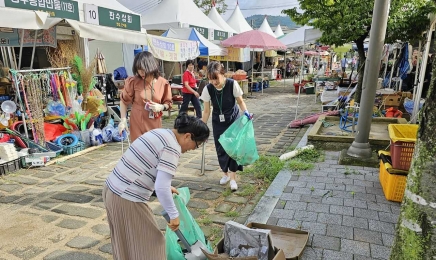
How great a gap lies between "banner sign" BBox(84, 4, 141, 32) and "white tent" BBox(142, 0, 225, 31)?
135 inches

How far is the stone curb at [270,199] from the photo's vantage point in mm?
3229

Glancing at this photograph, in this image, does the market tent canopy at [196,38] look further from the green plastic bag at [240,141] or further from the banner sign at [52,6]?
the green plastic bag at [240,141]

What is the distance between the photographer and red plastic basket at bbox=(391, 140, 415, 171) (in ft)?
10.9

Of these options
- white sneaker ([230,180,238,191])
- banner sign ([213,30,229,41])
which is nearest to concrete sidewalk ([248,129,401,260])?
white sneaker ([230,180,238,191])

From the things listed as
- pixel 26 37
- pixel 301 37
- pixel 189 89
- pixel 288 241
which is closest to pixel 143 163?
pixel 288 241

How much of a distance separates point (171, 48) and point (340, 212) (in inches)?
259

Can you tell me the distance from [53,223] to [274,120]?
22.3 feet

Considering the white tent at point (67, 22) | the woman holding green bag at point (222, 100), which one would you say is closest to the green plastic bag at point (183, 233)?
the woman holding green bag at point (222, 100)

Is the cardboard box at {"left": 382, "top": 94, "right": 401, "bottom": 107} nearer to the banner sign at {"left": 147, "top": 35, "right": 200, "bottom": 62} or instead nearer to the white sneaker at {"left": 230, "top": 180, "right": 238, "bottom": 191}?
the banner sign at {"left": 147, "top": 35, "right": 200, "bottom": 62}

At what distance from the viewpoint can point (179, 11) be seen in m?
13.3

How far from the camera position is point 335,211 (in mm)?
3293

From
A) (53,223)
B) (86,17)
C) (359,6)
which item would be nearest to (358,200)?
(53,223)

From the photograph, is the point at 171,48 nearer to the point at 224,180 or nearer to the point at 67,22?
the point at 67,22

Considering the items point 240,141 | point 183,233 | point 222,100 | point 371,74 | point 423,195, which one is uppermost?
point 371,74
